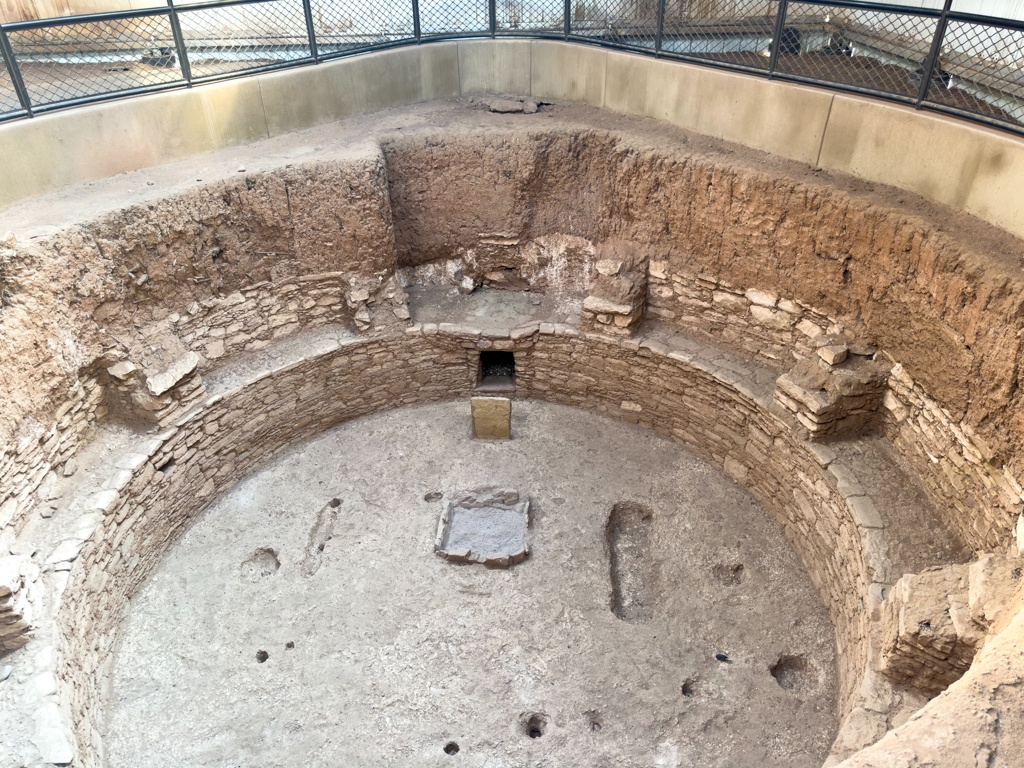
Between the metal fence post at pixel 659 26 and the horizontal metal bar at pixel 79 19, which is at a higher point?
the horizontal metal bar at pixel 79 19

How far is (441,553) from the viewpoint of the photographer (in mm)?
6105

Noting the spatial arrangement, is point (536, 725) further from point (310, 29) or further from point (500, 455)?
point (310, 29)

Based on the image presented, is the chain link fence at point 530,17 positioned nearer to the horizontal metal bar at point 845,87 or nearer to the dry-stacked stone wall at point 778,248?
the dry-stacked stone wall at point 778,248

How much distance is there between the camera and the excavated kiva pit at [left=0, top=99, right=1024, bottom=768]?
15.6 ft

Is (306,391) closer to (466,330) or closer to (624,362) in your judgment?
(466,330)

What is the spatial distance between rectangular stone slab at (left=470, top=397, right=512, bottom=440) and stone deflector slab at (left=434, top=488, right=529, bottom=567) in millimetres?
769

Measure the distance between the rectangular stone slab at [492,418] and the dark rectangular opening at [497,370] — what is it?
28.1 inches

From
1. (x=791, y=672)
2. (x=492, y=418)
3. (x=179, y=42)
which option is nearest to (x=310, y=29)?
(x=179, y=42)

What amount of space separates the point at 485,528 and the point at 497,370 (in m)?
2.27

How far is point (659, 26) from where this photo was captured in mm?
7289

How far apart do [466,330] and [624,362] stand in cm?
173

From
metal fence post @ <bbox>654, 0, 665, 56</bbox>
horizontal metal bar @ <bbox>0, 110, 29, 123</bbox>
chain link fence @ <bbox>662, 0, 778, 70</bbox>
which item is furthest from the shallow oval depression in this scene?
metal fence post @ <bbox>654, 0, 665, 56</bbox>

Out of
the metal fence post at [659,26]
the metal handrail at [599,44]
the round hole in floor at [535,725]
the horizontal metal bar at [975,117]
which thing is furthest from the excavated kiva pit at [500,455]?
the metal fence post at [659,26]

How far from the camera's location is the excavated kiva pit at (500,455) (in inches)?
188
